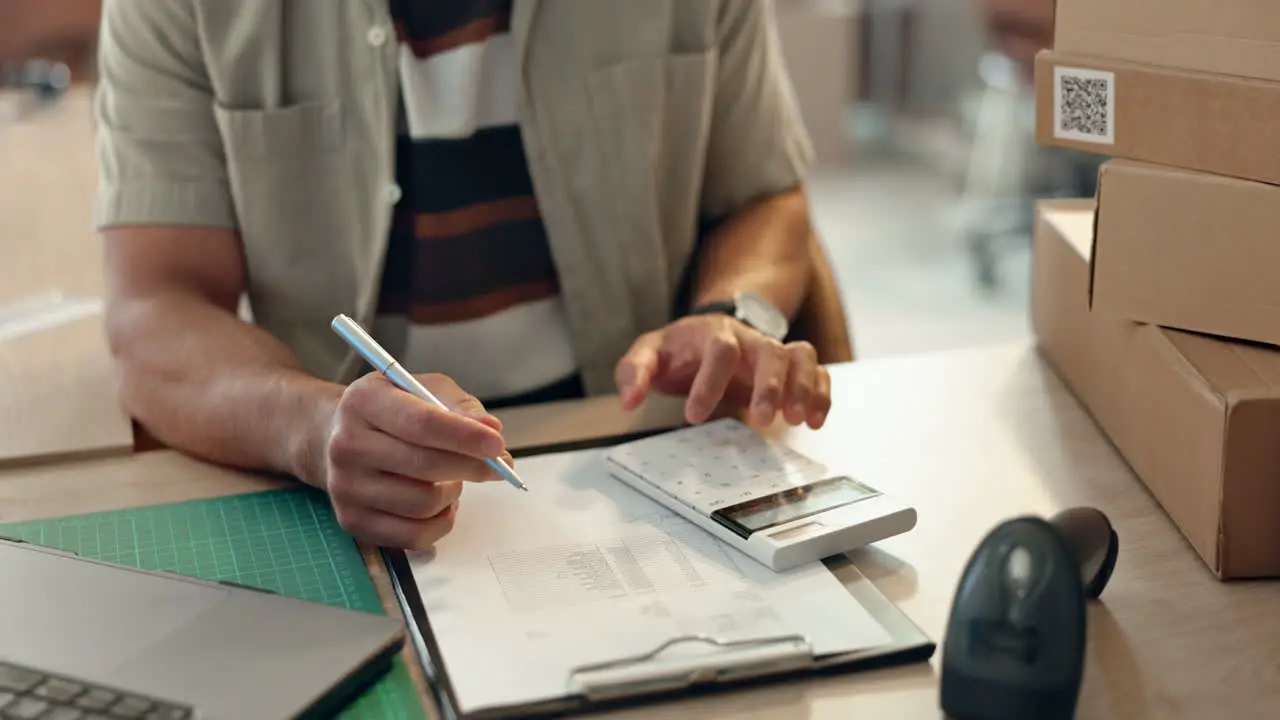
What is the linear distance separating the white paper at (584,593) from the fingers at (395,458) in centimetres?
5

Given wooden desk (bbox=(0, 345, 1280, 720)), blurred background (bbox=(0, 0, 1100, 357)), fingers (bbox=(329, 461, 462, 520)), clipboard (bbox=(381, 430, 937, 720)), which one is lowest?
blurred background (bbox=(0, 0, 1100, 357))

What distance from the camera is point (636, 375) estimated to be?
1.01 m

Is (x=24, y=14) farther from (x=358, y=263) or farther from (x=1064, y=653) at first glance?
(x=1064, y=653)

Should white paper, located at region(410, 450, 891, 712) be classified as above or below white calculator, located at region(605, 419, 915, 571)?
below

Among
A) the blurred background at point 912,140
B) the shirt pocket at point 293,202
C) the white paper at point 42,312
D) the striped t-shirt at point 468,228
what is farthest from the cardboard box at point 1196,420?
the blurred background at point 912,140

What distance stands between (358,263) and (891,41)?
11.7 ft

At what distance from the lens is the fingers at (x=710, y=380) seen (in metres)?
0.99

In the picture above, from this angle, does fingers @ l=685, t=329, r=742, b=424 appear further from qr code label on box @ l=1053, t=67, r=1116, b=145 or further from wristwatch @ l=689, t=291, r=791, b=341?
qr code label on box @ l=1053, t=67, r=1116, b=145

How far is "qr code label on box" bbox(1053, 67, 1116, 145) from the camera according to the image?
0.92 m

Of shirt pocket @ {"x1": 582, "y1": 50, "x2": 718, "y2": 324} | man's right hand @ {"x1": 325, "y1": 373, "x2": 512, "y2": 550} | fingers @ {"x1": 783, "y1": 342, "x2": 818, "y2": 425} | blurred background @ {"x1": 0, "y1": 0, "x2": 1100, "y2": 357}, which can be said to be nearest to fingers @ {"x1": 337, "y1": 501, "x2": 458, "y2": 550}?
man's right hand @ {"x1": 325, "y1": 373, "x2": 512, "y2": 550}

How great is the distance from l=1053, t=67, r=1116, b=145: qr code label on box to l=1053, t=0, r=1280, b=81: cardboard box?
0.7 inches

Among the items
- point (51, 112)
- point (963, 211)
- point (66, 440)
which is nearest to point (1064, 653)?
point (66, 440)

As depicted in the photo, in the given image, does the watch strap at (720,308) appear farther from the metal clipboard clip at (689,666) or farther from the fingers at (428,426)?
the metal clipboard clip at (689,666)

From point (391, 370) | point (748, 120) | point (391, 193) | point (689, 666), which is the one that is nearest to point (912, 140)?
point (748, 120)
